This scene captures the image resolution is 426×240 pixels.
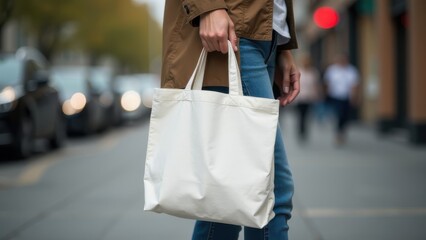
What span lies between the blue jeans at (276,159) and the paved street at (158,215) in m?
2.06

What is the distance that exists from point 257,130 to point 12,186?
5637 millimetres

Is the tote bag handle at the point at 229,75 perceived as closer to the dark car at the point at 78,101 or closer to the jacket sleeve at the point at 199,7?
the jacket sleeve at the point at 199,7

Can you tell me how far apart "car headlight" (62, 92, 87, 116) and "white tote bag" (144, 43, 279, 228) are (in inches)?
546

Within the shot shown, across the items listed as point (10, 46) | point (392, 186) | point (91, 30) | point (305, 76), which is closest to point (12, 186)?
point (392, 186)

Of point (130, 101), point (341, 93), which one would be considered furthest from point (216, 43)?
point (130, 101)

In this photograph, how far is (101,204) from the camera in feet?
20.5

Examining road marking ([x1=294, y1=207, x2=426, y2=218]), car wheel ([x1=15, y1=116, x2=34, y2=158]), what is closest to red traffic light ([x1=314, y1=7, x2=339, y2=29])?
car wheel ([x1=15, y1=116, x2=34, y2=158])

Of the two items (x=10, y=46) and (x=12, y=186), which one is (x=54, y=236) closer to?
(x=12, y=186)

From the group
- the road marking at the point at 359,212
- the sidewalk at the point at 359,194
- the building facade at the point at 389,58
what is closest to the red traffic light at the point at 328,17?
the building facade at the point at 389,58

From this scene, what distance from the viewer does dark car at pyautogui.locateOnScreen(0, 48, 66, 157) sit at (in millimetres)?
9953

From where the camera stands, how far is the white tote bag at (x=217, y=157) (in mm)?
2418

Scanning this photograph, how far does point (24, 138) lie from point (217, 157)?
8408 millimetres

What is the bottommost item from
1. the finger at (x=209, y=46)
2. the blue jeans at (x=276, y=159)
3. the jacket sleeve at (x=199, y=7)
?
the blue jeans at (x=276, y=159)

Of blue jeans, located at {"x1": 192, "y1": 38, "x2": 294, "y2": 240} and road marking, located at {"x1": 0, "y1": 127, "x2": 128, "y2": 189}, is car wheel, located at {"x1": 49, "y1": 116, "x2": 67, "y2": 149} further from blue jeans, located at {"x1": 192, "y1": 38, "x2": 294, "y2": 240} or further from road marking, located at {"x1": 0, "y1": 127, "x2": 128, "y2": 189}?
blue jeans, located at {"x1": 192, "y1": 38, "x2": 294, "y2": 240}
